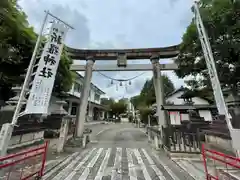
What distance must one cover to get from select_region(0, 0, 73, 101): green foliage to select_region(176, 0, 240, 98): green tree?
8277 mm

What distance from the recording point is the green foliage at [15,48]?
4898 mm

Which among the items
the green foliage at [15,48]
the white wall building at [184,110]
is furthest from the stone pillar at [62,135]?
the white wall building at [184,110]

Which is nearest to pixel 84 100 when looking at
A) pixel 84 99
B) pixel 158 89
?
pixel 84 99

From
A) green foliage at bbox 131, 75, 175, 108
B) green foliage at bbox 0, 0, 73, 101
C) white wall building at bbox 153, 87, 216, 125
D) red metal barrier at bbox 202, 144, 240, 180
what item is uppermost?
green foliage at bbox 131, 75, 175, 108

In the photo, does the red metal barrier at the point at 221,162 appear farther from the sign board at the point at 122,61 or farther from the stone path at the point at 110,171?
the sign board at the point at 122,61

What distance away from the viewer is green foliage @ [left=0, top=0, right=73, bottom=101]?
490 centimetres

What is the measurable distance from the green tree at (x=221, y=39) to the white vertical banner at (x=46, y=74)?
7.16 metres

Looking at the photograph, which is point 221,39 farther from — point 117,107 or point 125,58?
point 117,107

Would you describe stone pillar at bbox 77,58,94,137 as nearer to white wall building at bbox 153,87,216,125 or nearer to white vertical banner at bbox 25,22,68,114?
white vertical banner at bbox 25,22,68,114

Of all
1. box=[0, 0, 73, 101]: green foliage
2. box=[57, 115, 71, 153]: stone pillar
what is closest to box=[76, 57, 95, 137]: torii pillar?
box=[0, 0, 73, 101]: green foliage

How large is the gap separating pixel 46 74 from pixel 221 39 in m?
8.52

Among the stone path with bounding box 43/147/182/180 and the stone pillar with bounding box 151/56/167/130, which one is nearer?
the stone path with bounding box 43/147/182/180

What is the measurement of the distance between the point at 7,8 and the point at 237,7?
30.3ft

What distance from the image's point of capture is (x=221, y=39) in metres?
7.14
